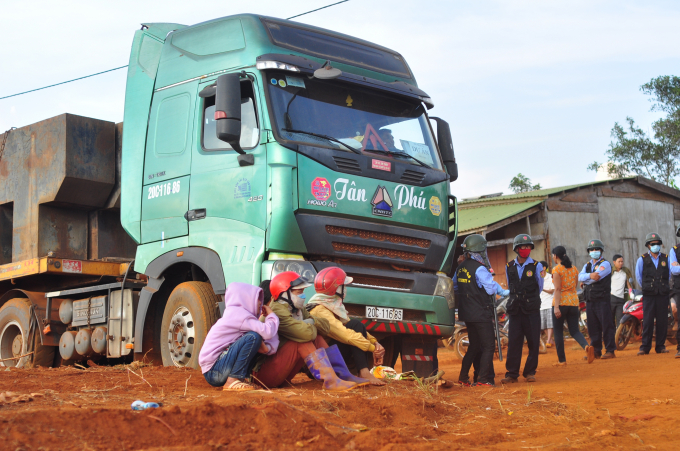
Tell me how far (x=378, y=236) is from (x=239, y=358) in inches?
87.3

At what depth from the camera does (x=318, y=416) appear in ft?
16.0

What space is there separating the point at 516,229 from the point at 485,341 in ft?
48.2

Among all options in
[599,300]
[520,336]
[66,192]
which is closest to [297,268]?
[520,336]

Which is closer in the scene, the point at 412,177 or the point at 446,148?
the point at 412,177

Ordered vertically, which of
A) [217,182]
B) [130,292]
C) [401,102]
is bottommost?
[130,292]

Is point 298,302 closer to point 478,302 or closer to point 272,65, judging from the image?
point 272,65

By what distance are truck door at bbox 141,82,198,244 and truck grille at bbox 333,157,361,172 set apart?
1662 millimetres

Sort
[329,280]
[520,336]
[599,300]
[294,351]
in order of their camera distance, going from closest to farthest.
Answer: [294,351] < [329,280] < [520,336] < [599,300]

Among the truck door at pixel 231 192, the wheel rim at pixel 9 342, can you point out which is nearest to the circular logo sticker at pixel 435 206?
the truck door at pixel 231 192

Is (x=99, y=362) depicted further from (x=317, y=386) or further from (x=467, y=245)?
(x=467, y=245)

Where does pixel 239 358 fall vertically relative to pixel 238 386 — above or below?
above

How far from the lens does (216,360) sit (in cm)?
639

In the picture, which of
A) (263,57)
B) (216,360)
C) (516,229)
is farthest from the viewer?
(516,229)

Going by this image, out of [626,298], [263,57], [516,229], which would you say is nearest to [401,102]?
[263,57]
